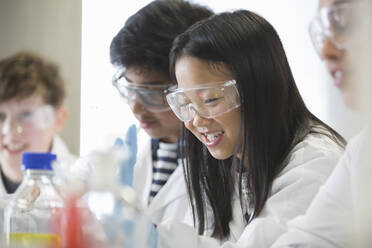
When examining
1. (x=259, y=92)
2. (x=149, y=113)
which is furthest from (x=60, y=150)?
(x=259, y=92)

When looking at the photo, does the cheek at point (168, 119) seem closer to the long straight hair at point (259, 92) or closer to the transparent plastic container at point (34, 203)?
the long straight hair at point (259, 92)

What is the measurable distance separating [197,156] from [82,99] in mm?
540

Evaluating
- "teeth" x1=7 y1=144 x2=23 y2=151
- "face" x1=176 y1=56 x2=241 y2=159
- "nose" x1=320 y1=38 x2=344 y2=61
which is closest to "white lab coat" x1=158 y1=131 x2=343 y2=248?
"face" x1=176 y1=56 x2=241 y2=159

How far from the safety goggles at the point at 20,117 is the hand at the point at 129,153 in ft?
1.13

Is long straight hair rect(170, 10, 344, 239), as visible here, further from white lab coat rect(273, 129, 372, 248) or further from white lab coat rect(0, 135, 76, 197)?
white lab coat rect(0, 135, 76, 197)

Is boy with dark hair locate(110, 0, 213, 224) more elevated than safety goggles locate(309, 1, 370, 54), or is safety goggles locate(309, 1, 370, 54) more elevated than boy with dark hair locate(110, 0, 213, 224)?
safety goggles locate(309, 1, 370, 54)

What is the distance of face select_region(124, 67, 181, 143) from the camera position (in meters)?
1.96

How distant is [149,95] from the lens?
1945 mm

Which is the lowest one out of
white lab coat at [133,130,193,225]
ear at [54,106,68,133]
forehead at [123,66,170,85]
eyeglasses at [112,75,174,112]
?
white lab coat at [133,130,193,225]

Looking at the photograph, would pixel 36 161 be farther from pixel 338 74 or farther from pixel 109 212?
pixel 338 74

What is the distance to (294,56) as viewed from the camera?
1570 millimetres

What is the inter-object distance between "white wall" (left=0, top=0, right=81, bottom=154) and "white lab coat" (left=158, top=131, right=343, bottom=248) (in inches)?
28.3

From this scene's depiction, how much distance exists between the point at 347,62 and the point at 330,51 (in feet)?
0.26

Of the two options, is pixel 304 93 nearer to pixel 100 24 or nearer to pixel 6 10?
pixel 100 24
